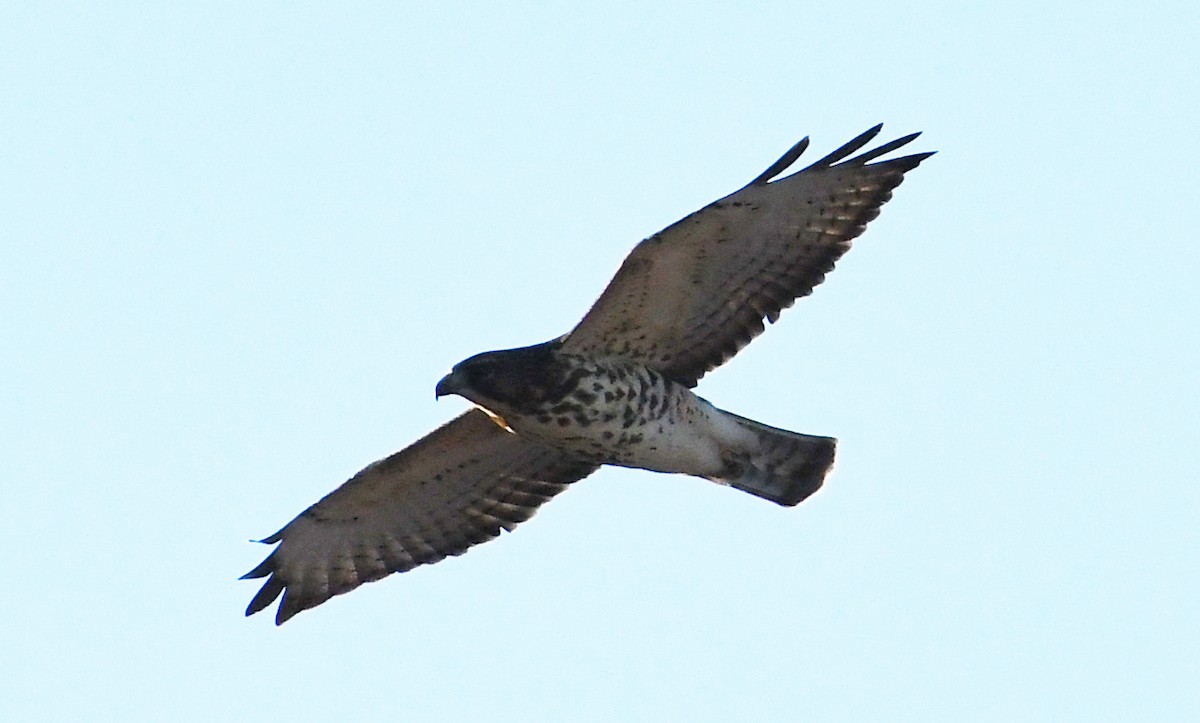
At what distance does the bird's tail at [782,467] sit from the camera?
12.2 m

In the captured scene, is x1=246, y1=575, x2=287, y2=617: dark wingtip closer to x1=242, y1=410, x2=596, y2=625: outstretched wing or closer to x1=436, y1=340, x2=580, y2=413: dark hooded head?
x1=242, y1=410, x2=596, y2=625: outstretched wing

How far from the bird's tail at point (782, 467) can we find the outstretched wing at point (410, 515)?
2.74ft

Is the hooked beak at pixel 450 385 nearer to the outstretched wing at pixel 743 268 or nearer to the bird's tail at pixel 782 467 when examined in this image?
the outstretched wing at pixel 743 268

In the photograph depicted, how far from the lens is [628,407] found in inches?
452

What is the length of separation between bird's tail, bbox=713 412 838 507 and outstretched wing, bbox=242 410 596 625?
0.83 metres

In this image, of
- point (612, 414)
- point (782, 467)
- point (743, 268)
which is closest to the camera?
point (612, 414)

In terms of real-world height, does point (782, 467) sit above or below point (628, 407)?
below

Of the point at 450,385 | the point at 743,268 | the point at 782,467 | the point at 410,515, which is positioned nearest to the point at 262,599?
the point at 410,515

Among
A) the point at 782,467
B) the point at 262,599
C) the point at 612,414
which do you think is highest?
the point at 262,599

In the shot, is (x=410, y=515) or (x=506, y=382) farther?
(x=410, y=515)

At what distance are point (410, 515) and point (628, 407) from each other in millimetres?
1710

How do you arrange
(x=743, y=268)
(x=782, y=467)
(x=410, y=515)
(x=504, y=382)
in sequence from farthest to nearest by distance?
(x=410, y=515), (x=782, y=467), (x=743, y=268), (x=504, y=382)

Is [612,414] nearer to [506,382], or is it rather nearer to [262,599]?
[506,382]

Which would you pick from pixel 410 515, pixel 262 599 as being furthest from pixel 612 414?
pixel 262 599
